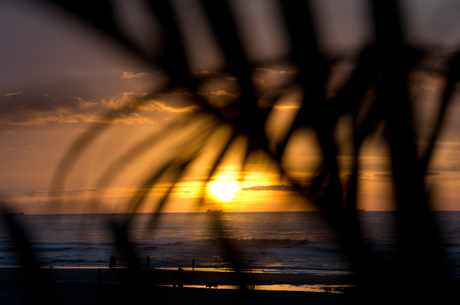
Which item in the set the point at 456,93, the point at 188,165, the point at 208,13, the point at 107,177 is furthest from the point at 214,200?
the point at 456,93

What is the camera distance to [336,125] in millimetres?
705

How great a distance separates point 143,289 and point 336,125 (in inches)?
21.2

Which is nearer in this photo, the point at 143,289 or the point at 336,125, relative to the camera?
the point at 336,125

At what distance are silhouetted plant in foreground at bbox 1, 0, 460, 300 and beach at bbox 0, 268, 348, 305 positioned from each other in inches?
5.7

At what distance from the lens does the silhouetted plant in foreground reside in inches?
25.3

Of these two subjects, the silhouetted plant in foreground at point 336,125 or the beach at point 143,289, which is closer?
the silhouetted plant in foreground at point 336,125

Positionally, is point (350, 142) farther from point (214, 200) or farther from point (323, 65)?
point (214, 200)

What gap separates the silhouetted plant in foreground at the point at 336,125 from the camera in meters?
0.64

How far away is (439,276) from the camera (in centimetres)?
78

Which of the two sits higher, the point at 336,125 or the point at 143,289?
the point at 336,125

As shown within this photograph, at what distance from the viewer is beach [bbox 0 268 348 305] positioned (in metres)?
0.75

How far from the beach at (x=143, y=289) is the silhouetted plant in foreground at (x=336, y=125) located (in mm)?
145

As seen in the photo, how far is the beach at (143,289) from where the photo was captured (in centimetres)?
75

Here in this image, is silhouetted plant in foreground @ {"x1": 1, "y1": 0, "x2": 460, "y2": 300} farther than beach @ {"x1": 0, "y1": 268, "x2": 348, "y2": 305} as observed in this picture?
No
